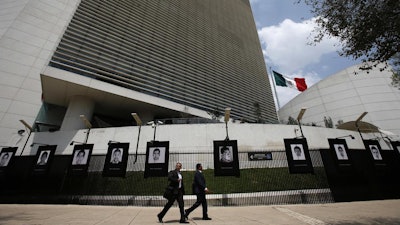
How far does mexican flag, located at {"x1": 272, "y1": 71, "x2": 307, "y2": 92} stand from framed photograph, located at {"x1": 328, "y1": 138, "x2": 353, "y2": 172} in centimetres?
2003

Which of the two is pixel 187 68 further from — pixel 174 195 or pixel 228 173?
pixel 174 195

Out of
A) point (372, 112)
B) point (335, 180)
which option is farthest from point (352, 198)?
point (372, 112)

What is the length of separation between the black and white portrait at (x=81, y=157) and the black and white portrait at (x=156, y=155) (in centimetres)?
390

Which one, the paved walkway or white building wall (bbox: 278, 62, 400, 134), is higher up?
white building wall (bbox: 278, 62, 400, 134)

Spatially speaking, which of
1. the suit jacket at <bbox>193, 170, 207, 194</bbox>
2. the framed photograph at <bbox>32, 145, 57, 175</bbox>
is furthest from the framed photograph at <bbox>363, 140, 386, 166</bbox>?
the framed photograph at <bbox>32, 145, 57, 175</bbox>

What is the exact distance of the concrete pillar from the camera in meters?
20.4

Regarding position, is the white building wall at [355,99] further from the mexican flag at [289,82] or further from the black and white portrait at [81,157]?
the black and white portrait at [81,157]

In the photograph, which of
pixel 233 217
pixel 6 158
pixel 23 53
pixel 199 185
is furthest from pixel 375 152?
pixel 23 53

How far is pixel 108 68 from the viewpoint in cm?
2208

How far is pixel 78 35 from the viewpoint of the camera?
71.6 ft

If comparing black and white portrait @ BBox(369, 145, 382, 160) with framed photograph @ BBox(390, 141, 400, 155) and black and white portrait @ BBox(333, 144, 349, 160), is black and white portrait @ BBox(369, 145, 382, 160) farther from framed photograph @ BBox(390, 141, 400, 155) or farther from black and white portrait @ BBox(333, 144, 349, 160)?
black and white portrait @ BBox(333, 144, 349, 160)

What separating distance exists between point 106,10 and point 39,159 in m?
21.3

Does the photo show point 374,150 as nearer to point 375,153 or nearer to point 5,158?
point 375,153

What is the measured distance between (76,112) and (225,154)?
17.2m
